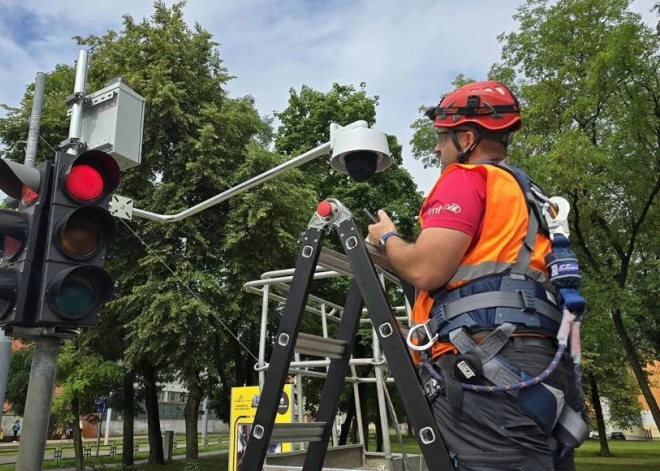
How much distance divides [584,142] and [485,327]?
1658cm

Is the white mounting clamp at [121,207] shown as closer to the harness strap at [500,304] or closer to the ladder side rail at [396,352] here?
the ladder side rail at [396,352]

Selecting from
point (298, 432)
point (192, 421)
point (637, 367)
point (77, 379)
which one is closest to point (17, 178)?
point (298, 432)

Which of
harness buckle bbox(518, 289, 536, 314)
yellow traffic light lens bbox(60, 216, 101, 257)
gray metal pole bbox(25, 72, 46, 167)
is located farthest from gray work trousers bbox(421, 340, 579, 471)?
gray metal pole bbox(25, 72, 46, 167)

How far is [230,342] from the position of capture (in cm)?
2238

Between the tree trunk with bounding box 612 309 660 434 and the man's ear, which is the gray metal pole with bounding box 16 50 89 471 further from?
the tree trunk with bounding box 612 309 660 434

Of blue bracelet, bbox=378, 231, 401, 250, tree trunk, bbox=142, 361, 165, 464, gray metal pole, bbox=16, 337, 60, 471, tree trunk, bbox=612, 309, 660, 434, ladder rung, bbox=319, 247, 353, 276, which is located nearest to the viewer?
blue bracelet, bbox=378, 231, 401, 250

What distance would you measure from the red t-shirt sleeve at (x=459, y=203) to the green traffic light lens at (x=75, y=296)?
9.01 ft

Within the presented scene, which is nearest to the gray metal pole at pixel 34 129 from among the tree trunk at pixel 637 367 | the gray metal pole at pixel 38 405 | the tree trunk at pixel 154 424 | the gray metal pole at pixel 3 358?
the gray metal pole at pixel 3 358

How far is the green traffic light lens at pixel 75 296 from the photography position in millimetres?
4004

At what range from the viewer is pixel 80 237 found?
4199 millimetres

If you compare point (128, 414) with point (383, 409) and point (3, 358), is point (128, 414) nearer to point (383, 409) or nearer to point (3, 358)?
point (3, 358)

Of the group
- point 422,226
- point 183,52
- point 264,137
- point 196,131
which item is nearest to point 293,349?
point 422,226

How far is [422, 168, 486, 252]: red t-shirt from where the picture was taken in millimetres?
2215

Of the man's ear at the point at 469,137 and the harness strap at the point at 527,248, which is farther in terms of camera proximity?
the man's ear at the point at 469,137
